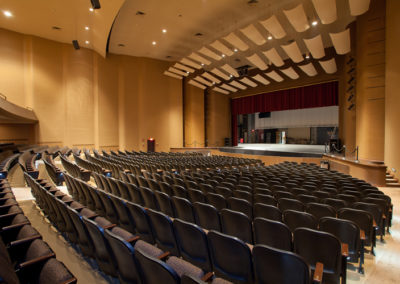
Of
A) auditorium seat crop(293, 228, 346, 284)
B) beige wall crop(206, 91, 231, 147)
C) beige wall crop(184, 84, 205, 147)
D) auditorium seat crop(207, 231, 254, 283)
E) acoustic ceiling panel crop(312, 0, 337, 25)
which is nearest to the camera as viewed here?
auditorium seat crop(207, 231, 254, 283)

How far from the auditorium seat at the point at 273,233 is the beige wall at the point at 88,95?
13944 mm

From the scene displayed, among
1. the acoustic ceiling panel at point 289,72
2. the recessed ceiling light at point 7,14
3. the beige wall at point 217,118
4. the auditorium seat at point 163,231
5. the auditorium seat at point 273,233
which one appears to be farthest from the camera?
the beige wall at point 217,118

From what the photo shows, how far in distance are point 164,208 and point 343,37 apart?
28.6 feet

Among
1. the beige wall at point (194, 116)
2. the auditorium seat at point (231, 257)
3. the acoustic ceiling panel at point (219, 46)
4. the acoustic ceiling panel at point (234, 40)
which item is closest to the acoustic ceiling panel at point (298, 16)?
the acoustic ceiling panel at point (234, 40)

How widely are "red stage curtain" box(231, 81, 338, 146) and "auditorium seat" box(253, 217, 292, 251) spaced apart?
13.9m

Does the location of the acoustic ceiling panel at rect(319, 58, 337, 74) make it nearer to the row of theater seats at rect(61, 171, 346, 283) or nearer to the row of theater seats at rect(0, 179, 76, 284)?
the row of theater seats at rect(61, 171, 346, 283)

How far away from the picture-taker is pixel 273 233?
2.15 metres

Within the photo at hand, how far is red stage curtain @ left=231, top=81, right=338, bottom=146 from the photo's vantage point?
45.1ft

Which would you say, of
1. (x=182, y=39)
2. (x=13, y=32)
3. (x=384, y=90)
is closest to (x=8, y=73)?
(x=13, y=32)

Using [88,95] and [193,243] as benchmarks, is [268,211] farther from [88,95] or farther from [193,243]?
[88,95]

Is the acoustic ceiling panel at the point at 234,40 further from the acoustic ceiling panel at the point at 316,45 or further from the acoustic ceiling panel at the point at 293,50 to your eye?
the acoustic ceiling panel at the point at 316,45

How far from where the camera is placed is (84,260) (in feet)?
7.61

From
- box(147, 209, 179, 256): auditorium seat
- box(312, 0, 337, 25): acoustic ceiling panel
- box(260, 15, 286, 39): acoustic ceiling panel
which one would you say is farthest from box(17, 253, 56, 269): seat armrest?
box(260, 15, 286, 39): acoustic ceiling panel

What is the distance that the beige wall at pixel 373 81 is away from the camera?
27.7 feet
